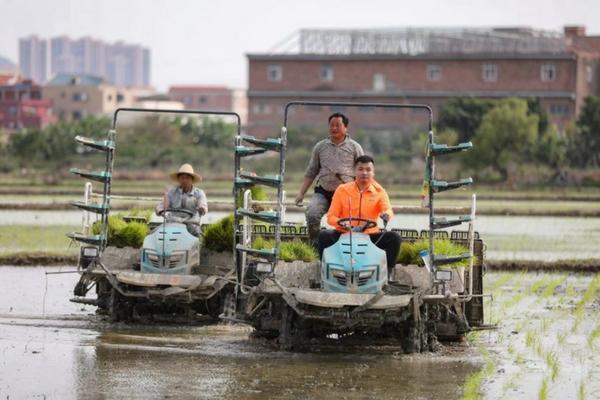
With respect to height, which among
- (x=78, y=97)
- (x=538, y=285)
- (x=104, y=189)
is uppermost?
(x=78, y=97)

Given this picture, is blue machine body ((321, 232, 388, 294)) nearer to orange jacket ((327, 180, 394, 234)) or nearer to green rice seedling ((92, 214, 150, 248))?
orange jacket ((327, 180, 394, 234))

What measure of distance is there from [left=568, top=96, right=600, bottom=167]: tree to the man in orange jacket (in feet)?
181

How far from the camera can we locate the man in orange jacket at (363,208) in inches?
583

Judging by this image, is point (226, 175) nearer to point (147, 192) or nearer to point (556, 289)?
point (147, 192)

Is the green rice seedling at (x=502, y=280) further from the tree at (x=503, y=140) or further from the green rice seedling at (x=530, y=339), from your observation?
the tree at (x=503, y=140)

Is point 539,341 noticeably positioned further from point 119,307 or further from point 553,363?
point 119,307

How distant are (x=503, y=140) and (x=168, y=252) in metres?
51.5

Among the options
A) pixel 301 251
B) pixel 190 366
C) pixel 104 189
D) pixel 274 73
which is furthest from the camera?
pixel 274 73

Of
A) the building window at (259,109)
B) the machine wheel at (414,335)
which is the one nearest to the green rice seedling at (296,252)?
the machine wheel at (414,335)

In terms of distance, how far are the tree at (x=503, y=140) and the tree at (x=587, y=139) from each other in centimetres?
294

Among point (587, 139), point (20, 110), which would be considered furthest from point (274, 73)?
point (20, 110)

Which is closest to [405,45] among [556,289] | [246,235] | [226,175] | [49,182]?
[226,175]

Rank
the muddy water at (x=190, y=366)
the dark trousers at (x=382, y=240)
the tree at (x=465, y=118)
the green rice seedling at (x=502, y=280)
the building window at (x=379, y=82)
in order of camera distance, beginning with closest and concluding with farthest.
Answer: the muddy water at (x=190, y=366), the dark trousers at (x=382, y=240), the green rice seedling at (x=502, y=280), the tree at (x=465, y=118), the building window at (x=379, y=82)

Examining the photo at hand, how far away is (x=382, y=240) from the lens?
14.9 metres
